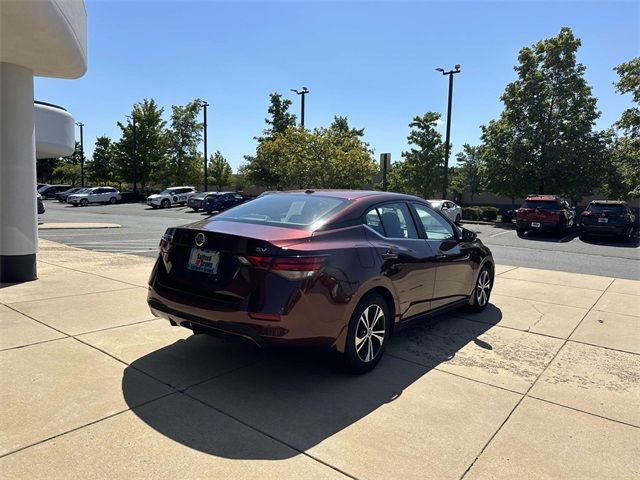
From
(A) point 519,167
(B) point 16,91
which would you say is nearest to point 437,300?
(B) point 16,91

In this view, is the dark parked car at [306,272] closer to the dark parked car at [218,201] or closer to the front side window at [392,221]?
the front side window at [392,221]

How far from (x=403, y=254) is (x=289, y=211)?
1128mm

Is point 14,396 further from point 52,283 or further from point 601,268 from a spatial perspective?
point 601,268

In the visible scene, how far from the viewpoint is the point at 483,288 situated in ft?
20.9

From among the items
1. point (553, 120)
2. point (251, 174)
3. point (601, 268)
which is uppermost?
point (553, 120)

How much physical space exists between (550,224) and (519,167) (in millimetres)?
9841

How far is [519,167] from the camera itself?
27.9 m

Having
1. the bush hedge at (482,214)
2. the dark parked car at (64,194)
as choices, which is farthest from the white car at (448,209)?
the dark parked car at (64,194)

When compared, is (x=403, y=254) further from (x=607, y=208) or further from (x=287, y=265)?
(x=607, y=208)

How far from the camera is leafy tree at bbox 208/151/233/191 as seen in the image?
6562 cm

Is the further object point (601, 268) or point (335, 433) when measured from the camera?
point (601, 268)

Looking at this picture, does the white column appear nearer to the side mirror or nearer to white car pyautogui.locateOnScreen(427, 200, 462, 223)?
the side mirror

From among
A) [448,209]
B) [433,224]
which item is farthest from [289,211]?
[448,209]

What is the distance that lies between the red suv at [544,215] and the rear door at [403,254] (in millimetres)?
16212
